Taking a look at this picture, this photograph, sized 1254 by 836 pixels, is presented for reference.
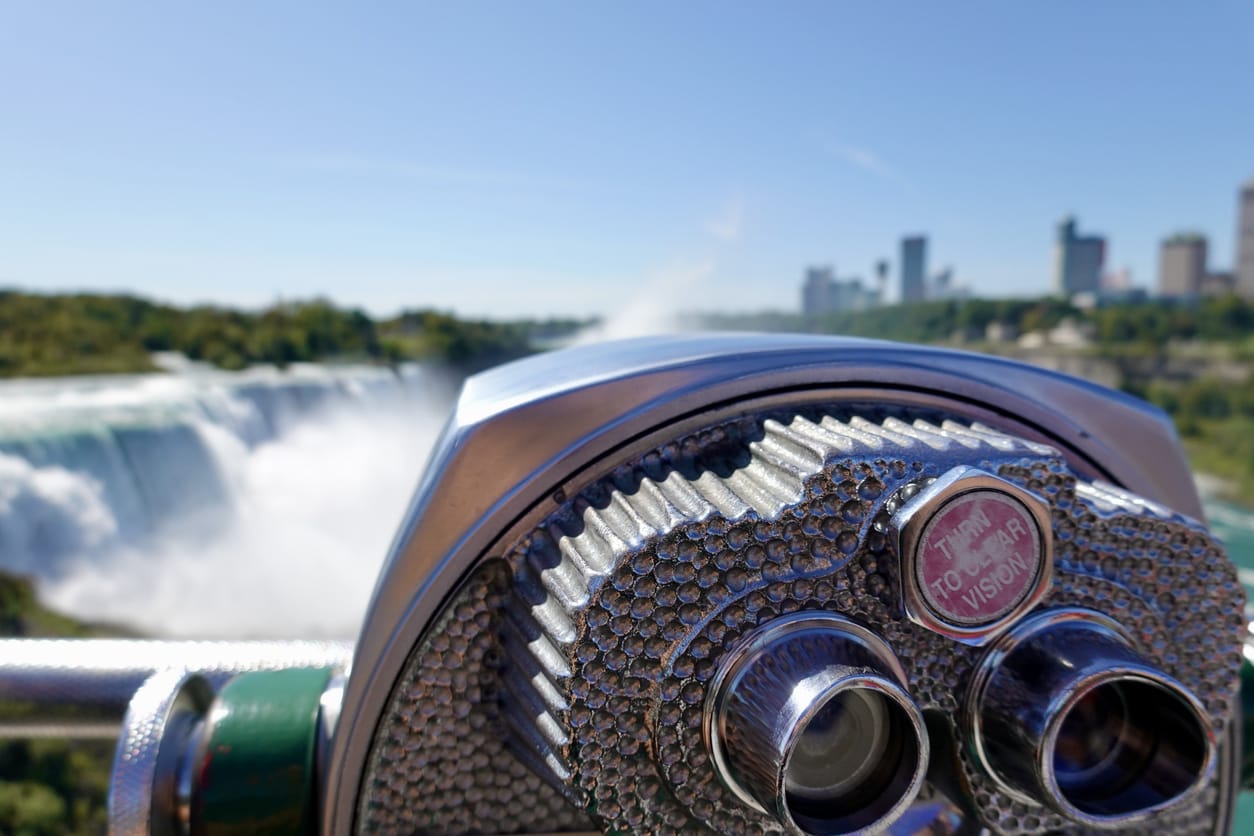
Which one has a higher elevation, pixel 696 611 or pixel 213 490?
pixel 696 611

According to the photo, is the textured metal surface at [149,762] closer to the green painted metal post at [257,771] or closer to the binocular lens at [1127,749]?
the green painted metal post at [257,771]

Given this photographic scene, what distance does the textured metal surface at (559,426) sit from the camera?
690 mm

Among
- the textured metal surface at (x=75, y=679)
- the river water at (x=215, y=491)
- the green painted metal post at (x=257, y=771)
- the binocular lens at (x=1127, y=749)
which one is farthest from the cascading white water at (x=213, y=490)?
the binocular lens at (x=1127, y=749)

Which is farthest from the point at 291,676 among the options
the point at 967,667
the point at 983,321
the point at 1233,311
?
the point at 1233,311

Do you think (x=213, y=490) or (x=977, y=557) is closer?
(x=977, y=557)

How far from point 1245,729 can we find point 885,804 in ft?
1.75

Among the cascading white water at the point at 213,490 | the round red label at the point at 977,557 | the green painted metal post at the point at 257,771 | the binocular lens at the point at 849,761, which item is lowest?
the cascading white water at the point at 213,490

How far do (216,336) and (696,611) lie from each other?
1823 cm

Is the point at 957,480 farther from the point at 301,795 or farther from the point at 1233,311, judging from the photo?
the point at 1233,311

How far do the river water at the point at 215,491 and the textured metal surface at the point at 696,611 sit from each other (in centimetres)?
971

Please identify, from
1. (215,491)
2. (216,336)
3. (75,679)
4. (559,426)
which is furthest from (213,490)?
(559,426)

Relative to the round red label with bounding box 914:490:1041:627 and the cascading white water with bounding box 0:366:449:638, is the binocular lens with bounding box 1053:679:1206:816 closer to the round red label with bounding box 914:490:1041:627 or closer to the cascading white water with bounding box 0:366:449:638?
the round red label with bounding box 914:490:1041:627

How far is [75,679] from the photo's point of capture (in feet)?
2.60

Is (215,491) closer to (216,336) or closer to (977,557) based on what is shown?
(216,336)
